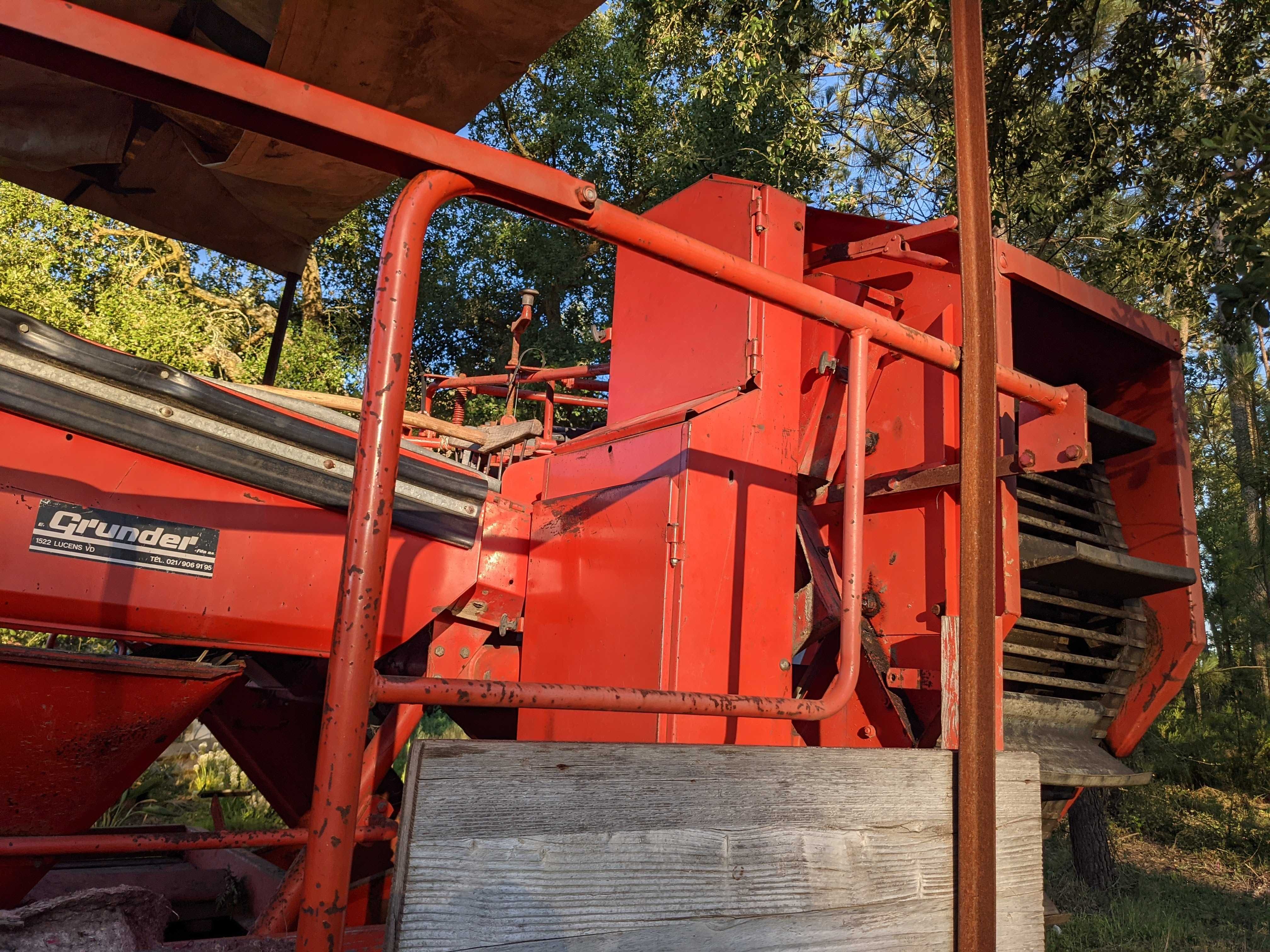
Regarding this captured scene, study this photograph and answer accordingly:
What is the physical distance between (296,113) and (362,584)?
555 millimetres

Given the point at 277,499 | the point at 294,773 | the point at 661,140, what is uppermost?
the point at 661,140

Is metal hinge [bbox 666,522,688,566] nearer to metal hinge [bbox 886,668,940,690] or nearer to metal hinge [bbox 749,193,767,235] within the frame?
metal hinge [bbox 886,668,940,690]

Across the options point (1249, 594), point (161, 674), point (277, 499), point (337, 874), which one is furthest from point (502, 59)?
point (1249, 594)

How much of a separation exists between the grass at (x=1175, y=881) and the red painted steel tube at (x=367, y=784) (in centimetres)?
286

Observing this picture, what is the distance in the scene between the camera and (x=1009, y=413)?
8.09 ft

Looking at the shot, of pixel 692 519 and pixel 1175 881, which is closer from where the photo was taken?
pixel 692 519

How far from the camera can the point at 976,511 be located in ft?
5.24

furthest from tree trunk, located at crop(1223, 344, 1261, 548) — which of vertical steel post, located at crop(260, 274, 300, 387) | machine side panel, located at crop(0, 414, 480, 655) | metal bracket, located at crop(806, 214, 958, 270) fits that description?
machine side panel, located at crop(0, 414, 480, 655)

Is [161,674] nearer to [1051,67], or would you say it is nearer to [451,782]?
[451,782]

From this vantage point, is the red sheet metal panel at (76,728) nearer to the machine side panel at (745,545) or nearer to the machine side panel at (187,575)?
the machine side panel at (187,575)

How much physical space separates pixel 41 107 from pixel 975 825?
2.72 m

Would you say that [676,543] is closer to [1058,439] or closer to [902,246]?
[1058,439]

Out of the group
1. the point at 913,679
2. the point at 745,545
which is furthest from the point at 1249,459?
the point at 745,545

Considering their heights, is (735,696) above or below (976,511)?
below
